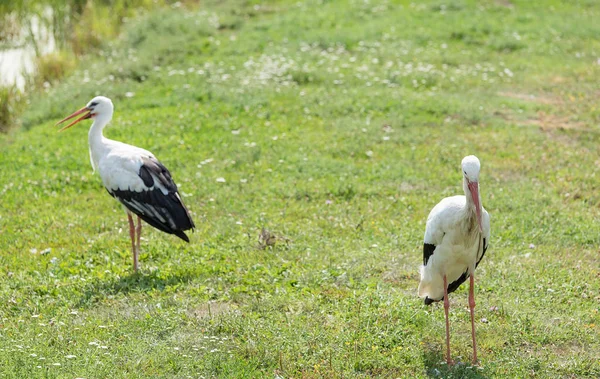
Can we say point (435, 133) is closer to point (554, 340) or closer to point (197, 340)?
point (554, 340)

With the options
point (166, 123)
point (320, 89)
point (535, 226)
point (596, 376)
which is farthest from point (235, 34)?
point (596, 376)

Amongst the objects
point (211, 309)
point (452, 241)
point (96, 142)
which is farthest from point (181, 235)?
point (452, 241)

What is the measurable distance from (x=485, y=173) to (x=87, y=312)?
554cm

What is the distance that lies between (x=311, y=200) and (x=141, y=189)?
7.58ft

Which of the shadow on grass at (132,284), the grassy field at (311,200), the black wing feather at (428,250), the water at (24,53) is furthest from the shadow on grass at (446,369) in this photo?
the water at (24,53)

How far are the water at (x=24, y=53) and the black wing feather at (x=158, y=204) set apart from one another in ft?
23.5

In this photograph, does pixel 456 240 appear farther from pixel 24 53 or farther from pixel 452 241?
pixel 24 53

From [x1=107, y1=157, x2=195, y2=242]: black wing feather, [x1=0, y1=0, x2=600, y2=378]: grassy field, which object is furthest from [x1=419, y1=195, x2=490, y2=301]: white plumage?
[x1=107, y1=157, x2=195, y2=242]: black wing feather

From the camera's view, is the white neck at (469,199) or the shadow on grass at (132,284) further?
the shadow on grass at (132,284)

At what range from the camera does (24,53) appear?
1650 cm

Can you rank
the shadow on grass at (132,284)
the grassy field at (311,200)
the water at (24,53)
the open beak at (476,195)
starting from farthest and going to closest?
the water at (24,53), the shadow on grass at (132,284), the grassy field at (311,200), the open beak at (476,195)

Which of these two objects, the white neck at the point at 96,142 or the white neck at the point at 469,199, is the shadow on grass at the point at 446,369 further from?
the white neck at the point at 96,142

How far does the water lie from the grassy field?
4.33 feet

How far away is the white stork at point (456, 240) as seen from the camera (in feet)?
19.5
